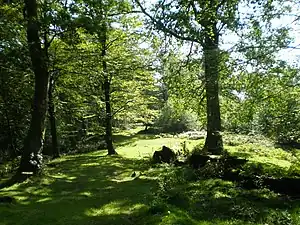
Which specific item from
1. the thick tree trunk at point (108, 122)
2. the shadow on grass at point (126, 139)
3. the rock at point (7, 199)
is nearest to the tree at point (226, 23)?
the rock at point (7, 199)

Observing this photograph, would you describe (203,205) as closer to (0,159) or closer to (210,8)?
(210,8)

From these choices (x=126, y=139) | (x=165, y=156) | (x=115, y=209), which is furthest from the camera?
(x=126, y=139)

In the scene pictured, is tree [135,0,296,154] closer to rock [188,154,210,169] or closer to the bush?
rock [188,154,210,169]

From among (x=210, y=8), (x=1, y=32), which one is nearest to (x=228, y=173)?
(x=210, y=8)

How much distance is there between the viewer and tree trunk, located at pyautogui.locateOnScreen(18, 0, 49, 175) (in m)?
13.8

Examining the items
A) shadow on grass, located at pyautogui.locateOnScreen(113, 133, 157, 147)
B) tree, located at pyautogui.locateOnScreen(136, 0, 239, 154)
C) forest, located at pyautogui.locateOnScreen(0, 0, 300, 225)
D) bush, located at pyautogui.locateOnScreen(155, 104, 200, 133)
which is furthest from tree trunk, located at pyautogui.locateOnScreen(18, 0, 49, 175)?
bush, located at pyautogui.locateOnScreen(155, 104, 200, 133)

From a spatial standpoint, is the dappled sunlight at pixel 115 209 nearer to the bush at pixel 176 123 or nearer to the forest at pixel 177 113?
the forest at pixel 177 113

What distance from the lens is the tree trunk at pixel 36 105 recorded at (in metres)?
13.8

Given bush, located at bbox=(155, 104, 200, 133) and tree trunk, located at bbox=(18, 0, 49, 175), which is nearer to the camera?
tree trunk, located at bbox=(18, 0, 49, 175)

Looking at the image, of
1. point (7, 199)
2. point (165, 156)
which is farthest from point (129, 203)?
point (165, 156)

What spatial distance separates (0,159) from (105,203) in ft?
49.3

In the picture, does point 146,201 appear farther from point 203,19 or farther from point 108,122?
point 108,122

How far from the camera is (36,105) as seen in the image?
14.5 m

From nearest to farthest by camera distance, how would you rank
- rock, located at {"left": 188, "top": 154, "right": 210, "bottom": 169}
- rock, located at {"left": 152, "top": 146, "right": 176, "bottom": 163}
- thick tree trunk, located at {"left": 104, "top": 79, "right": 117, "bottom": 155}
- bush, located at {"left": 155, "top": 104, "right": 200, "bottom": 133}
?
rock, located at {"left": 188, "top": 154, "right": 210, "bottom": 169}, rock, located at {"left": 152, "top": 146, "right": 176, "bottom": 163}, thick tree trunk, located at {"left": 104, "top": 79, "right": 117, "bottom": 155}, bush, located at {"left": 155, "top": 104, "right": 200, "bottom": 133}
